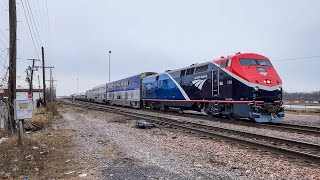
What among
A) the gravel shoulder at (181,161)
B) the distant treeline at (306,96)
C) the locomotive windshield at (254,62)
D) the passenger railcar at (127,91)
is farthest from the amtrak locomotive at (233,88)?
the distant treeline at (306,96)

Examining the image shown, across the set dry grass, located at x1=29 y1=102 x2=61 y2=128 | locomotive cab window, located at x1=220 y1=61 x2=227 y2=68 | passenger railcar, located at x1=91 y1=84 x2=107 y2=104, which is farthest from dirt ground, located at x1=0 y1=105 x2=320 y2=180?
passenger railcar, located at x1=91 y1=84 x2=107 y2=104

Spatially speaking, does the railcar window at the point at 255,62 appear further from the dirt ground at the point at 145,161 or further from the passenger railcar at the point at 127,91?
the passenger railcar at the point at 127,91

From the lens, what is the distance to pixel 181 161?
854 centimetres

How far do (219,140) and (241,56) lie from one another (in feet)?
26.3

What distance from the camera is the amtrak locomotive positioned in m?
17.7

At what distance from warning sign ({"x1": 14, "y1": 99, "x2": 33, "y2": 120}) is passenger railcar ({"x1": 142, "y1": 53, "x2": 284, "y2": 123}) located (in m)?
10.8

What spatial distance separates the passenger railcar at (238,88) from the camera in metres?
17.7

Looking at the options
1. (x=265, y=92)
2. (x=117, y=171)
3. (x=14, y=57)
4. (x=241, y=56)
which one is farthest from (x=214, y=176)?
(x=241, y=56)

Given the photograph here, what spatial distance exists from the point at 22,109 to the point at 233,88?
11144mm

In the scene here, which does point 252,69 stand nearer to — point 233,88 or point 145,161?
point 233,88

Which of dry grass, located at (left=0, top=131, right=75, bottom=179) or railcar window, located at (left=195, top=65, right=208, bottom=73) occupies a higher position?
railcar window, located at (left=195, top=65, right=208, bottom=73)

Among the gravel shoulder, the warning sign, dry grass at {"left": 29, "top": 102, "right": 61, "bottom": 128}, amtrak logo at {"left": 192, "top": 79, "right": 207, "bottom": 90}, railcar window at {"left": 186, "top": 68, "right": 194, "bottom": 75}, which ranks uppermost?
railcar window at {"left": 186, "top": 68, "right": 194, "bottom": 75}

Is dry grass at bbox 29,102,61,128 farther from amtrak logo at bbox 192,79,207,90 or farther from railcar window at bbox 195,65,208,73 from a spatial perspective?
railcar window at bbox 195,65,208,73

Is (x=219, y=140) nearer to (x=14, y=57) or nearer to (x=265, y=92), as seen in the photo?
(x=265, y=92)
